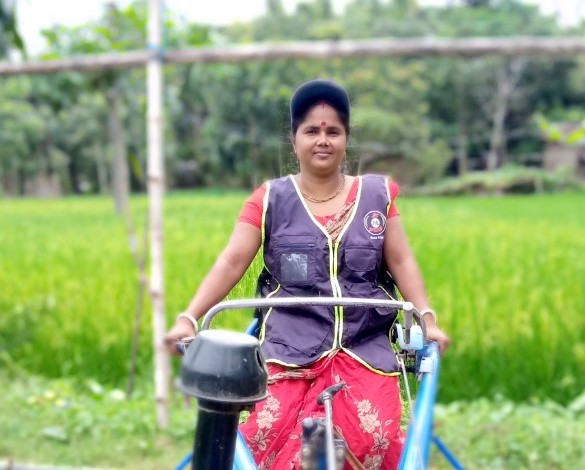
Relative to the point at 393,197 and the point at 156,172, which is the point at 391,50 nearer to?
the point at 156,172

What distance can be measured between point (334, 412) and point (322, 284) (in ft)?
0.78

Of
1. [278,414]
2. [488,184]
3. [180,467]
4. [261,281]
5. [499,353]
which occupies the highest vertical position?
[261,281]

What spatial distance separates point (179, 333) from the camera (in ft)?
5.16

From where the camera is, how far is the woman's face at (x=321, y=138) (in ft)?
5.21

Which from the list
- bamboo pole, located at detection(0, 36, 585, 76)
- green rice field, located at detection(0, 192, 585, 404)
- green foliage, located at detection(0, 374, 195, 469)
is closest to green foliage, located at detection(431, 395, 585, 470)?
green rice field, located at detection(0, 192, 585, 404)

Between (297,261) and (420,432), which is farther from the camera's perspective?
(297,261)

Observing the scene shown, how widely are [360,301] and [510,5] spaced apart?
27.8 meters

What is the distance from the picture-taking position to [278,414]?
1525 millimetres

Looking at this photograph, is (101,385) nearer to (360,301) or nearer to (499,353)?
(499,353)

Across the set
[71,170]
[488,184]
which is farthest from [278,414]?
[71,170]

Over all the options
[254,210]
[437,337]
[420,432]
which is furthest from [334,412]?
[254,210]

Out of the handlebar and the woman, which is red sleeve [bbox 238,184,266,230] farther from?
the handlebar

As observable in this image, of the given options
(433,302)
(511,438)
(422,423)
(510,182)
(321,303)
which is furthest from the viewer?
(510,182)

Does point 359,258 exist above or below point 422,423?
above
